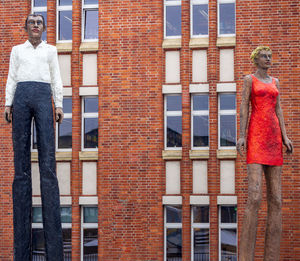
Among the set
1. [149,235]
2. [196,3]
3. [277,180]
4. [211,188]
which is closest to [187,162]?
[211,188]

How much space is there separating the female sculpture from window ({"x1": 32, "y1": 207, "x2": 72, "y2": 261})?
828 centimetres

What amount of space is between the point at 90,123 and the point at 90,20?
2.83 m

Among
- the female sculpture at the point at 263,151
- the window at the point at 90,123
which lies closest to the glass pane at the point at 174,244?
the window at the point at 90,123

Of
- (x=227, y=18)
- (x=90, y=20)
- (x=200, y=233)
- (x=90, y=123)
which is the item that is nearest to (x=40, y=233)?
(x=90, y=123)

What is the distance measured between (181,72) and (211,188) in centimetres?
309

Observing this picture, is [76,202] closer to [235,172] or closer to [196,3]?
[235,172]

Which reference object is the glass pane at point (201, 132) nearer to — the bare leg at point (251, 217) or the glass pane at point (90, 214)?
the glass pane at point (90, 214)

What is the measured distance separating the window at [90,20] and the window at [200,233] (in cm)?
542

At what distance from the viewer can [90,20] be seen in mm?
18188

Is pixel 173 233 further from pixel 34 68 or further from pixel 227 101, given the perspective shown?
pixel 34 68

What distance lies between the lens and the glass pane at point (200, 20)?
17.6m

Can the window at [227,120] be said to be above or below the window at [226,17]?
below

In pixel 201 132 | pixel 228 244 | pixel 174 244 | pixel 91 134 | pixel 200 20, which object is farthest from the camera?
pixel 91 134

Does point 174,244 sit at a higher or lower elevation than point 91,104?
lower
